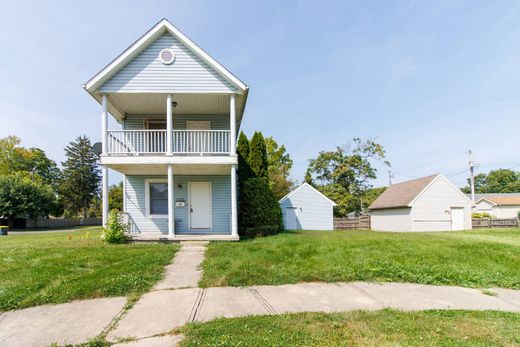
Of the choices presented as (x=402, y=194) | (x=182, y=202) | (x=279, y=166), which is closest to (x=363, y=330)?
(x=182, y=202)

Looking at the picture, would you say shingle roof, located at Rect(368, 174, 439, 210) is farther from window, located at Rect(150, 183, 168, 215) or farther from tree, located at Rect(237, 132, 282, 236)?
window, located at Rect(150, 183, 168, 215)

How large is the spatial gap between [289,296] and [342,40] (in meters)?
13.6

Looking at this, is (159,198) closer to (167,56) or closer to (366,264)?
(167,56)

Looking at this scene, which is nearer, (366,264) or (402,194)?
(366,264)

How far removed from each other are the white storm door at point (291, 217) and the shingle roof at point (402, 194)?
9.12 meters

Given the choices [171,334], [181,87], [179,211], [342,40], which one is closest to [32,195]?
[179,211]

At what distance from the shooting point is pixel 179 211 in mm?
12195

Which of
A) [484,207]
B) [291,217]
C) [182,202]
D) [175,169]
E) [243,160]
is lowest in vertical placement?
[484,207]

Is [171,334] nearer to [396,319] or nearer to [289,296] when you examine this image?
[289,296]

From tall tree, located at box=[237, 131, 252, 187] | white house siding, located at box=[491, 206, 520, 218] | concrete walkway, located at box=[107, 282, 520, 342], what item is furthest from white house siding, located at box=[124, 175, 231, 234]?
white house siding, located at box=[491, 206, 520, 218]

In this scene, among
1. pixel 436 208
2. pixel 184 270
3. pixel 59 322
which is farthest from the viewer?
pixel 436 208

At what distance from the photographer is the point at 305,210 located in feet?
76.4

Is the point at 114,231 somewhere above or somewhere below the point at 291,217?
above

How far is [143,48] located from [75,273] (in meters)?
8.38
